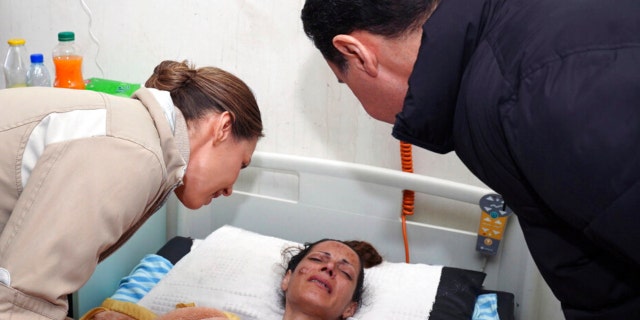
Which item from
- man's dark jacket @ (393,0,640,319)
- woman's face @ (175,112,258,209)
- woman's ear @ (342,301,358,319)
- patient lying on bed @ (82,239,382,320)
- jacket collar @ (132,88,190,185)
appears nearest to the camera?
man's dark jacket @ (393,0,640,319)

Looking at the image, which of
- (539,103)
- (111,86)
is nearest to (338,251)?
(111,86)

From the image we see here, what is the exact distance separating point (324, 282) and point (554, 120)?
4.94 ft

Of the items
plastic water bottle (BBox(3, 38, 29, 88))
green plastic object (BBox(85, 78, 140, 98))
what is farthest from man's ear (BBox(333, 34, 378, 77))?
plastic water bottle (BBox(3, 38, 29, 88))

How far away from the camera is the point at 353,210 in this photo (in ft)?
8.80

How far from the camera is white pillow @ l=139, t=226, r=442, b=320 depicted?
238 centimetres

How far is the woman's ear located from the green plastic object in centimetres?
114

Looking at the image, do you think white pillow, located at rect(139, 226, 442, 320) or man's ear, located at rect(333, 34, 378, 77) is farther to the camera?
white pillow, located at rect(139, 226, 442, 320)

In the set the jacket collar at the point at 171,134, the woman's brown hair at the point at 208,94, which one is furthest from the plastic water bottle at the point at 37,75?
the jacket collar at the point at 171,134

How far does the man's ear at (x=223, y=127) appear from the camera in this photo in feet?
5.19

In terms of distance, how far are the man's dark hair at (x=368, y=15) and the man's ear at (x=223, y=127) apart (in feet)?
1.26

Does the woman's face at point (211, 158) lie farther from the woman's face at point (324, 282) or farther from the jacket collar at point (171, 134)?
the woman's face at point (324, 282)

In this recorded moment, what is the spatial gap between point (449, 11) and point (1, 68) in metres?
2.45

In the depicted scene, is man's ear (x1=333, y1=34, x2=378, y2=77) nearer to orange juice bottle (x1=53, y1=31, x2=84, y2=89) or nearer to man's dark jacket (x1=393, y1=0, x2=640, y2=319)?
man's dark jacket (x1=393, y1=0, x2=640, y2=319)

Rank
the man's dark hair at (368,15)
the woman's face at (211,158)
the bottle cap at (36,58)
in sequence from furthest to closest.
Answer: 1. the bottle cap at (36,58)
2. the woman's face at (211,158)
3. the man's dark hair at (368,15)
